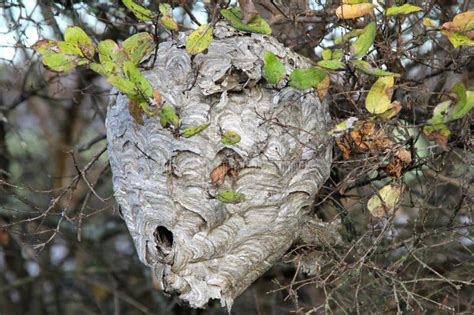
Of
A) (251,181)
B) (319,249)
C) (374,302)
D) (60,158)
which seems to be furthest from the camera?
(60,158)

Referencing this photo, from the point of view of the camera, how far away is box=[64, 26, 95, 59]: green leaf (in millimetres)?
2734

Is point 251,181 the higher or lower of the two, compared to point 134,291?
higher

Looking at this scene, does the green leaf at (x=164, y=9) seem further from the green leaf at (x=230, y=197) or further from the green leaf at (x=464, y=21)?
the green leaf at (x=464, y=21)

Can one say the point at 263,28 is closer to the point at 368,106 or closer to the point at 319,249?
the point at 368,106

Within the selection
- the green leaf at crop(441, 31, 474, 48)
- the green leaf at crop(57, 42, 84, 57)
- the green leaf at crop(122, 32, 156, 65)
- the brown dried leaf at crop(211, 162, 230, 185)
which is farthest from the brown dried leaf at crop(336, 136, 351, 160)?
the green leaf at crop(57, 42, 84, 57)

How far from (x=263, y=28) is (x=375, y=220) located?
1.06 meters

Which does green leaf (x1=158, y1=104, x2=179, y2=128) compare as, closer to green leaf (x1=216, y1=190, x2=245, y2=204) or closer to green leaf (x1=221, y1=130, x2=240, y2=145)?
green leaf (x1=221, y1=130, x2=240, y2=145)

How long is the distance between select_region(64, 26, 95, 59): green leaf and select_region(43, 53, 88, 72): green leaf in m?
0.03

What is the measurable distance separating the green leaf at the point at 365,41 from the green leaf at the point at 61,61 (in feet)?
2.84

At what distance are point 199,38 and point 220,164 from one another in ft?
1.80

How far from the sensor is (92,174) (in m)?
6.25

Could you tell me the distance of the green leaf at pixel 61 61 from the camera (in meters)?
2.73

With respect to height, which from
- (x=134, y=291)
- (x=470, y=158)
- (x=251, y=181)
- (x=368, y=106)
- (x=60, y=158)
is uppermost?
(x=368, y=106)

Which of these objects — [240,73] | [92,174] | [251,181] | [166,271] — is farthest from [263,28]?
[92,174]
